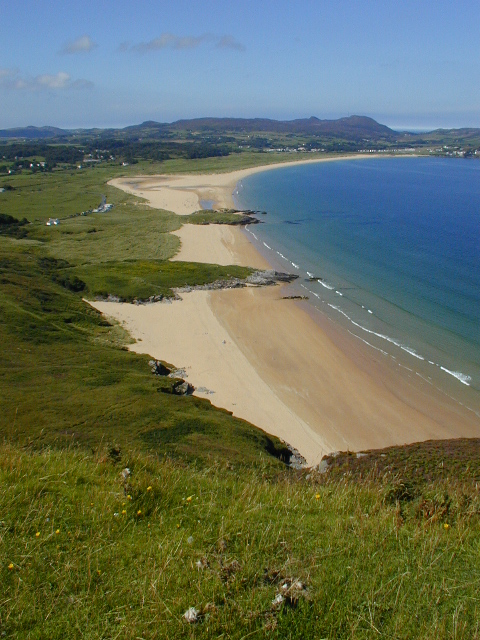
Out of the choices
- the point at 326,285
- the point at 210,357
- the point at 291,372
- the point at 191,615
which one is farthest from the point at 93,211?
the point at 191,615

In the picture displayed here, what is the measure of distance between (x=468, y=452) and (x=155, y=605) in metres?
15.0

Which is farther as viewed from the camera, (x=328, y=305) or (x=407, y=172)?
(x=407, y=172)

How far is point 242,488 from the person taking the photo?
6.80 meters

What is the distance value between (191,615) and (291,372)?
2549 centimetres

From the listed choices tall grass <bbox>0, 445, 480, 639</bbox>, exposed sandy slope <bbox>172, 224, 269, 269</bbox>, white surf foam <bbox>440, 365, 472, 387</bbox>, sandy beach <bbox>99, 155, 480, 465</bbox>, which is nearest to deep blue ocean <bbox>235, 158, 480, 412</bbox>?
white surf foam <bbox>440, 365, 472, 387</bbox>

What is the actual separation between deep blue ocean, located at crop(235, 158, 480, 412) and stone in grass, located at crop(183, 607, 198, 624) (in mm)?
24844

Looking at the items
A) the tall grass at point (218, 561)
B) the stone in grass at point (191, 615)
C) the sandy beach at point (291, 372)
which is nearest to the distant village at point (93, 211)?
the sandy beach at point (291, 372)

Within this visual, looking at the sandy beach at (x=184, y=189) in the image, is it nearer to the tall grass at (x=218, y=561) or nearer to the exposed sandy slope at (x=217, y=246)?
the exposed sandy slope at (x=217, y=246)

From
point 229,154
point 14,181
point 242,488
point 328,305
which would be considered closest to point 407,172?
point 229,154

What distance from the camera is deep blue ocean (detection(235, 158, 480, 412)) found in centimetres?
3209

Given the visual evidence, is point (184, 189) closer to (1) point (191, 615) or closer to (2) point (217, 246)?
(2) point (217, 246)

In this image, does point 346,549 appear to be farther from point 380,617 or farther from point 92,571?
point 92,571


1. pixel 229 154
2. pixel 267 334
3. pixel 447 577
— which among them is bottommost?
pixel 267 334

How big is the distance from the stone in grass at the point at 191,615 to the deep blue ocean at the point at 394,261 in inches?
978
